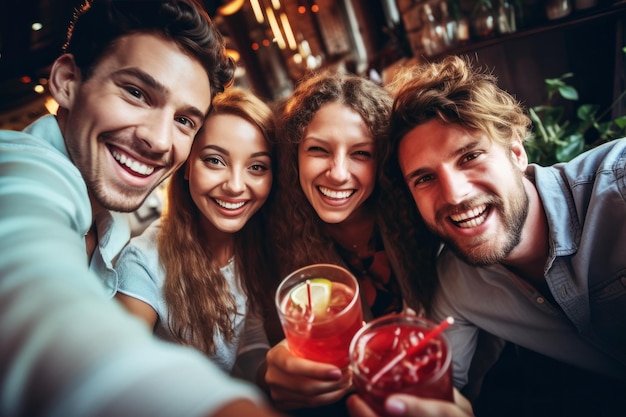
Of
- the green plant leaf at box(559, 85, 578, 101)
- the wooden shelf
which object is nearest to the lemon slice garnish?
the green plant leaf at box(559, 85, 578, 101)

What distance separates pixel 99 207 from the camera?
5.54 feet

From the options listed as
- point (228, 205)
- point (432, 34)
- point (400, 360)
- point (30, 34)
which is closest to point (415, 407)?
point (400, 360)

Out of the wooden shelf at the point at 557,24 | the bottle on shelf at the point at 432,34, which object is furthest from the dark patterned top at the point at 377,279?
the bottle on shelf at the point at 432,34

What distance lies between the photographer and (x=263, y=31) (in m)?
8.04

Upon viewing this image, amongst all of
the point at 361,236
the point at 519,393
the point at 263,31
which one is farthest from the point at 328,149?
the point at 263,31

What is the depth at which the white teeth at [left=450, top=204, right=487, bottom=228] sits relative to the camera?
152cm

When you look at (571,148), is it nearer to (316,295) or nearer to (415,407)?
(316,295)

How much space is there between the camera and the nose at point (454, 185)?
4.88 ft

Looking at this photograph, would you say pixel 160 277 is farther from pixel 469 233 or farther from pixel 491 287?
pixel 491 287

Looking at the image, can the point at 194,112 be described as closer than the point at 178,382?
No

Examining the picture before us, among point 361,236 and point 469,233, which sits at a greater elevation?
point 469,233

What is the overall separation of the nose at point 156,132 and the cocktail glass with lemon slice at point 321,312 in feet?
2.90

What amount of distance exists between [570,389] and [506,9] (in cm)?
289

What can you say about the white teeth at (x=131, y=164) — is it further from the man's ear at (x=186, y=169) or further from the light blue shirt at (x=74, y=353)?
the light blue shirt at (x=74, y=353)
